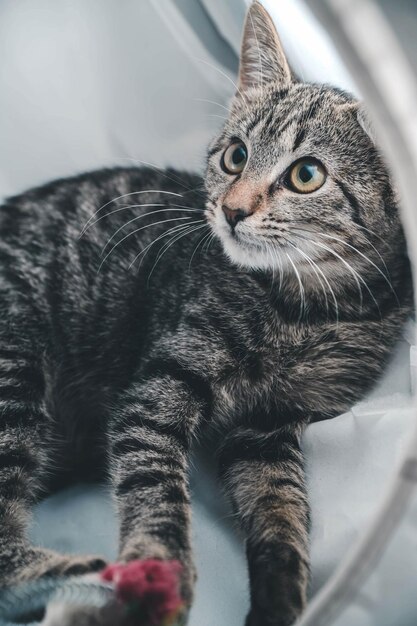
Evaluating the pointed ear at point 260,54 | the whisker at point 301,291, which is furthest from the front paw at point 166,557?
the pointed ear at point 260,54

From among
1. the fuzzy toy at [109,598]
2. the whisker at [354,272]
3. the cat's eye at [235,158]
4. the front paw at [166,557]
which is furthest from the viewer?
the cat's eye at [235,158]

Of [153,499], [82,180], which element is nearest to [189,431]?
[153,499]

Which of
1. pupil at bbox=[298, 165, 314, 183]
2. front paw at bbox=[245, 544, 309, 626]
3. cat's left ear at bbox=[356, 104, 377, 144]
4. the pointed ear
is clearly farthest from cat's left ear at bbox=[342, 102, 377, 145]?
front paw at bbox=[245, 544, 309, 626]

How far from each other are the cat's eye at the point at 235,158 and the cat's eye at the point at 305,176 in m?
0.12

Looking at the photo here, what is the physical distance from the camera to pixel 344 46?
1.97ft

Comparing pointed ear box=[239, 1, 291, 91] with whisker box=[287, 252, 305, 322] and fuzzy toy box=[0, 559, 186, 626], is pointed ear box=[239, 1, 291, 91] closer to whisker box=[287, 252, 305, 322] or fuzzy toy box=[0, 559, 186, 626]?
whisker box=[287, 252, 305, 322]

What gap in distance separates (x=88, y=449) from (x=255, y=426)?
347mm

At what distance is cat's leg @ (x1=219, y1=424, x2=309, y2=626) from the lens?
965 millimetres

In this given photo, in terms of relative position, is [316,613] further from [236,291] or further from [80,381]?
[80,381]

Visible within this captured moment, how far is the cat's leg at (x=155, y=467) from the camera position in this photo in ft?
3.24

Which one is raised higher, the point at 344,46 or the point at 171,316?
the point at 344,46

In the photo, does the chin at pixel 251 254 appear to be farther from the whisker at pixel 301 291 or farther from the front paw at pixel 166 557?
the front paw at pixel 166 557

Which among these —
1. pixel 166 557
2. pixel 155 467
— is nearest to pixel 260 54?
pixel 155 467

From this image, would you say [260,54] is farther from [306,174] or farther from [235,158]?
[306,174]
